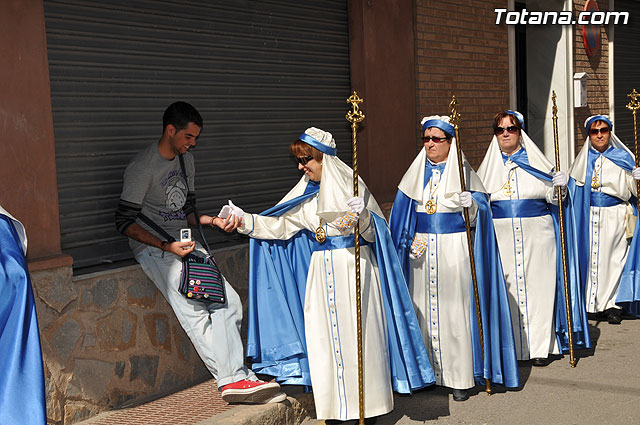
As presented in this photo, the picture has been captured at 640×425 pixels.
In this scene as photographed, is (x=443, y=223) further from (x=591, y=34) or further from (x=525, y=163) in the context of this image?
(x=591, y=34)

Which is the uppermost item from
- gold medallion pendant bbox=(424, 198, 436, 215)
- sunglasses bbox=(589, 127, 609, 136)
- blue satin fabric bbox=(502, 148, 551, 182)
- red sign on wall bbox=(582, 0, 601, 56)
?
red sign on wall bbox=(582, 0, 601, 56)

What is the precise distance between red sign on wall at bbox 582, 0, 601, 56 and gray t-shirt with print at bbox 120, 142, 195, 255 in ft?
27.9

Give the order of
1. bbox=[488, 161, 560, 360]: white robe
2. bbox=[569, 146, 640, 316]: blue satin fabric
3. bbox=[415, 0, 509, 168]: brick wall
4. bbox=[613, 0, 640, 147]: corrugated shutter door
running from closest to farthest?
1. bbox=[488, 161, 560, 360]: white robe
2. bbox=[569, 146, 640, 316]: blue satin fabric
3. bbox=[415, 0, 509, 168]: brick wall
4. bbox=[613, 0, 640, 147]: corrugated shutter door

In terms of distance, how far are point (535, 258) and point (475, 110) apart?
3679 millimetres

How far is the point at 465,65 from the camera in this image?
10281 millimetres

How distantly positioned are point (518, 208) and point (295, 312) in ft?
7.64

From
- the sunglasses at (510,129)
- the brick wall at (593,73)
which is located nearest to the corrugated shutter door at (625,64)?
the brick wall at (593,73)

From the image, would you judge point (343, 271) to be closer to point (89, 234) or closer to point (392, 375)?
point (392, 375)

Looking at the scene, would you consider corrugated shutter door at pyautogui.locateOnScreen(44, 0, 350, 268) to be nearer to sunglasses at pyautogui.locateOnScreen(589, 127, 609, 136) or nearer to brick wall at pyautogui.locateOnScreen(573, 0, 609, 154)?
sunglasses at pyautogui.locateOnScreen(589, 127, 609, 136)

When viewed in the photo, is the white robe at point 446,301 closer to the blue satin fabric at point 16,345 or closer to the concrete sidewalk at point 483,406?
the concrete sidewalk at point 483,406

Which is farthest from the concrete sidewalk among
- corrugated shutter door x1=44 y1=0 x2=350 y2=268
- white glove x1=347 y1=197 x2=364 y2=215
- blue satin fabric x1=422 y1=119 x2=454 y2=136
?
blue satin fabric x1=422 y1=119 x2=454 y2=136

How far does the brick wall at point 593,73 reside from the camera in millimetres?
12734

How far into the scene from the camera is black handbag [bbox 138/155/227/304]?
557cm

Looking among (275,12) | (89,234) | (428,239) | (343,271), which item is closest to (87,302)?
(89,234)
